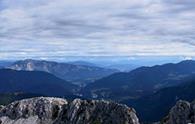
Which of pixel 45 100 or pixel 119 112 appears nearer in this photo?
pixel 119 112

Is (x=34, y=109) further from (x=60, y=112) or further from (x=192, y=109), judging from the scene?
(x=192, y=109)

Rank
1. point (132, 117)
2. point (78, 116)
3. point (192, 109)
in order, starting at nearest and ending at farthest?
point (192, 109)
point (132, 117)
point (78, 116)

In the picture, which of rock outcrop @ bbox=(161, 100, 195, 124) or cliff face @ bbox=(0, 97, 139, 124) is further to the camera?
cliff face @ bbox=(0, 97, 139, 124)

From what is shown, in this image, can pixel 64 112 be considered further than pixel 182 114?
Yes

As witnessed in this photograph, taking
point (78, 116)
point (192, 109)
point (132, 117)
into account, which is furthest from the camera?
point (78, 116)

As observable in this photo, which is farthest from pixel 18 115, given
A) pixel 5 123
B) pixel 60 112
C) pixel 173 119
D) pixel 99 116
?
pixel 173 119

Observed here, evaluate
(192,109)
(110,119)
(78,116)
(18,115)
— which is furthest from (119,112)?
(18,115)

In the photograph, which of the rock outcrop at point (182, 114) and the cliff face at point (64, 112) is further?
the cliff face at point (64, 112)

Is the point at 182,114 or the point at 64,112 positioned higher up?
the point at 182,114
